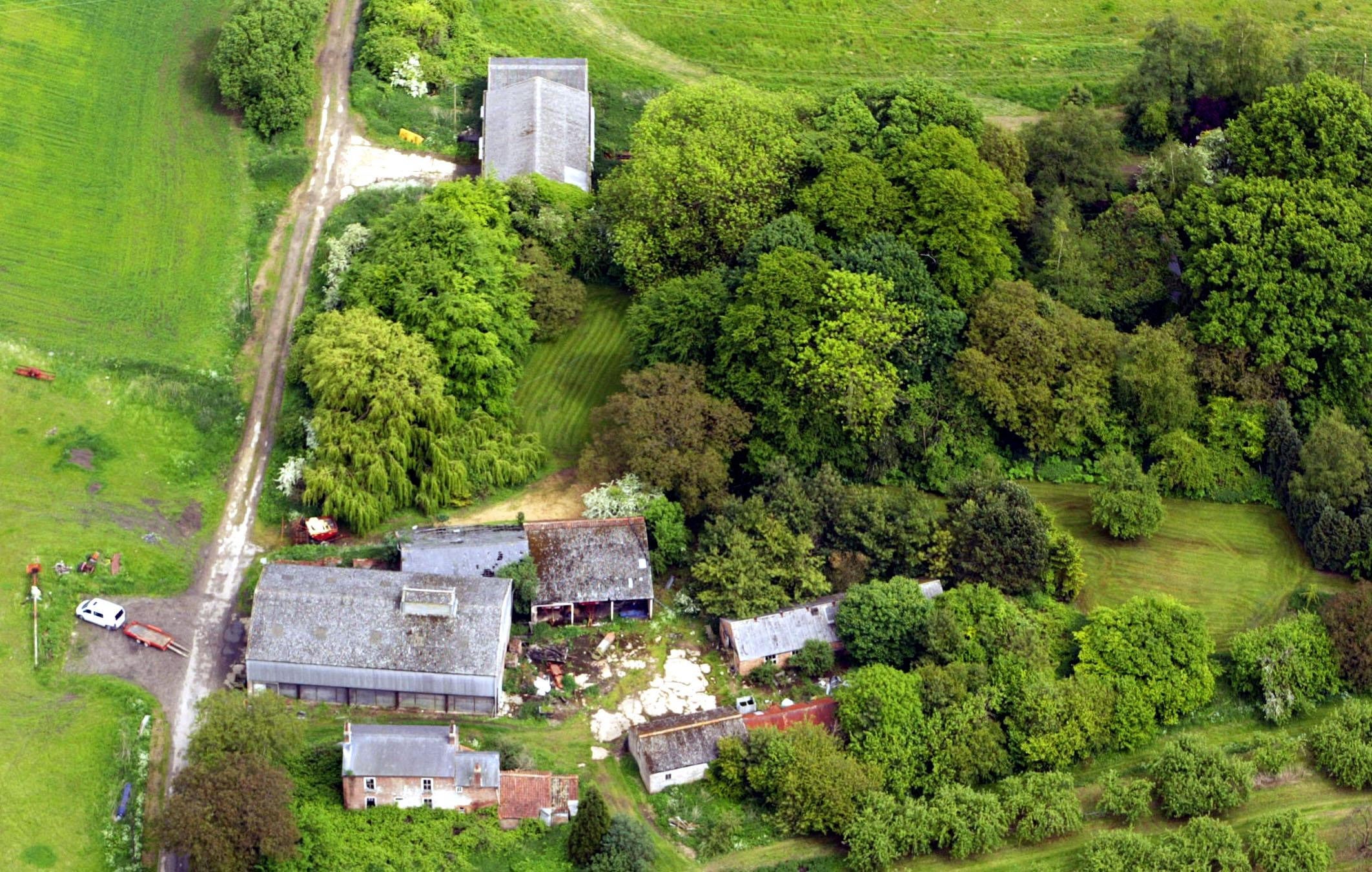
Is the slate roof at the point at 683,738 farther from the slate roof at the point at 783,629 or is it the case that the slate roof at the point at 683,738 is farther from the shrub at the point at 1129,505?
the shrub at the point at 1129,505

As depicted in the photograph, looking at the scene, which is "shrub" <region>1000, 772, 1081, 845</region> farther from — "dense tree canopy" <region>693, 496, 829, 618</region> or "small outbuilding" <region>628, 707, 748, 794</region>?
"dense tree canopy" <region>693, 496, 829, 618</region>

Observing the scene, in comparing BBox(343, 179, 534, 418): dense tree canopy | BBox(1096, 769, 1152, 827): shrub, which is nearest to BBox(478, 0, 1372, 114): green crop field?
BBox(343, 179, 534, 418): dense tree canopy

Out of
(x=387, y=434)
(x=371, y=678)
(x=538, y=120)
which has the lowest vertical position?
(x=371, y=678)

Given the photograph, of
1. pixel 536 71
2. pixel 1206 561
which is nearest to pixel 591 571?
pixel 1206 561

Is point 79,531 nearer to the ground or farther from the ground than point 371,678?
nearer to the ground

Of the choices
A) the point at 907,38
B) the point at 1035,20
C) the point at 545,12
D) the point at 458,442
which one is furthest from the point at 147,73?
the point at 1035,20

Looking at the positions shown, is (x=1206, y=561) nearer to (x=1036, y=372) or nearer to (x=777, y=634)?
(x=1036, y=372)
